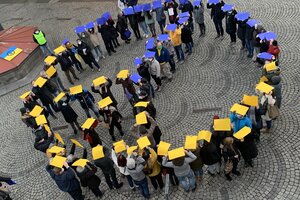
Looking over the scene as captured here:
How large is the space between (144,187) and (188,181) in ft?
3.62

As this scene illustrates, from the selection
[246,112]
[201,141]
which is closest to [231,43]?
[246,112]

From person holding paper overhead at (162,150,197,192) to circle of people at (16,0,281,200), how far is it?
0.02 metres

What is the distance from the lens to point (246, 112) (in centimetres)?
811

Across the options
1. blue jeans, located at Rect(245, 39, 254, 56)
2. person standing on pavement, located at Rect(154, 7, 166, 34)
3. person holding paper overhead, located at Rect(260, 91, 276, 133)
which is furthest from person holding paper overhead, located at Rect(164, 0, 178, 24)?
person holding paper overhead, located at Rect(260, 91, 276, 133)

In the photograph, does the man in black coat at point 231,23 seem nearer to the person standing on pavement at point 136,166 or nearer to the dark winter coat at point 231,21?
the dark winter coat at point 231,21

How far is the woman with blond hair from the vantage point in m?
7.40

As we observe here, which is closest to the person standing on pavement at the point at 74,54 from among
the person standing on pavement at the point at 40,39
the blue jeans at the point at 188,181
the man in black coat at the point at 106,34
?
the man in black coat at the point at 106,34

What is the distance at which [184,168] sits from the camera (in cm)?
751

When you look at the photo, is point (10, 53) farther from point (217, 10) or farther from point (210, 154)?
point (210, 154)

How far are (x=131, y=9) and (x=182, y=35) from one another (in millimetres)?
3071

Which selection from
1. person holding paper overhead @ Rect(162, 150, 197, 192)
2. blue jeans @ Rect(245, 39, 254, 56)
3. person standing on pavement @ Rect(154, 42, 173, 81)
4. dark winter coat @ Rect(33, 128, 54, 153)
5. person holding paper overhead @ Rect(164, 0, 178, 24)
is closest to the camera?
person holding paper overhead @ Rect(162, 150, 197, 192)

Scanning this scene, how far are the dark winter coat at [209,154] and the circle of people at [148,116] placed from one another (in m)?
0.02

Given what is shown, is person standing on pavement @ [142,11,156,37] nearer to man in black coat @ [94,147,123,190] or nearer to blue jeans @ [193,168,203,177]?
man in black coat @ [94,147,123,190]

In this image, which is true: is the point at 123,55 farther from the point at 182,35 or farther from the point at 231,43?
the point at 231,43
